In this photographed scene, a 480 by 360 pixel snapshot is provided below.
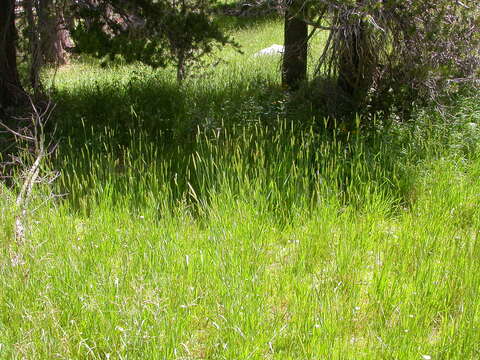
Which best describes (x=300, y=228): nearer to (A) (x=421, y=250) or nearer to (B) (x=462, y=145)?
(A) (x=421, y=250)

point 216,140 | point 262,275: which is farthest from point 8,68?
point 262,275

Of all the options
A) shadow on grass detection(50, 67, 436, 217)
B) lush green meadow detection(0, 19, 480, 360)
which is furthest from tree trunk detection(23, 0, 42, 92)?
lush green meadow detection(0, 19, 480, 360)

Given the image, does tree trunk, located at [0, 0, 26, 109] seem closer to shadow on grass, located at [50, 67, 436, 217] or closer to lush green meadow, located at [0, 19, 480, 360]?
shadow on grass, located at [50, 67, 436, 217]

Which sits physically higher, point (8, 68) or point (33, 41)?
point (33, 41)

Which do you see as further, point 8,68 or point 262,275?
point 8,68

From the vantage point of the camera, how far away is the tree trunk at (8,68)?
6969 mm

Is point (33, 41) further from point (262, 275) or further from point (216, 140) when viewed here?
point (262, 275)

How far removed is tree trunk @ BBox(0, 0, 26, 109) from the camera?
6.97 m

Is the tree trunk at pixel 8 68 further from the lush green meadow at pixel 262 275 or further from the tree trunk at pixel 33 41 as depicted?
the lush green meadow at pixel 262 275

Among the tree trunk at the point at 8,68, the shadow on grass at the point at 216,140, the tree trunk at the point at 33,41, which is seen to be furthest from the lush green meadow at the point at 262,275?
the tree trunk at the point at 8,68

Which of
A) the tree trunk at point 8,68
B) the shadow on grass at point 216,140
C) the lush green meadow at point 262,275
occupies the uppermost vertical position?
the tree trunk at point 8,68

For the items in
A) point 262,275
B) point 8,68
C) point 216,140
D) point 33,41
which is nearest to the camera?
point 262,275

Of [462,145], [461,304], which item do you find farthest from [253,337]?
[462,145]

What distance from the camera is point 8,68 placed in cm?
708
